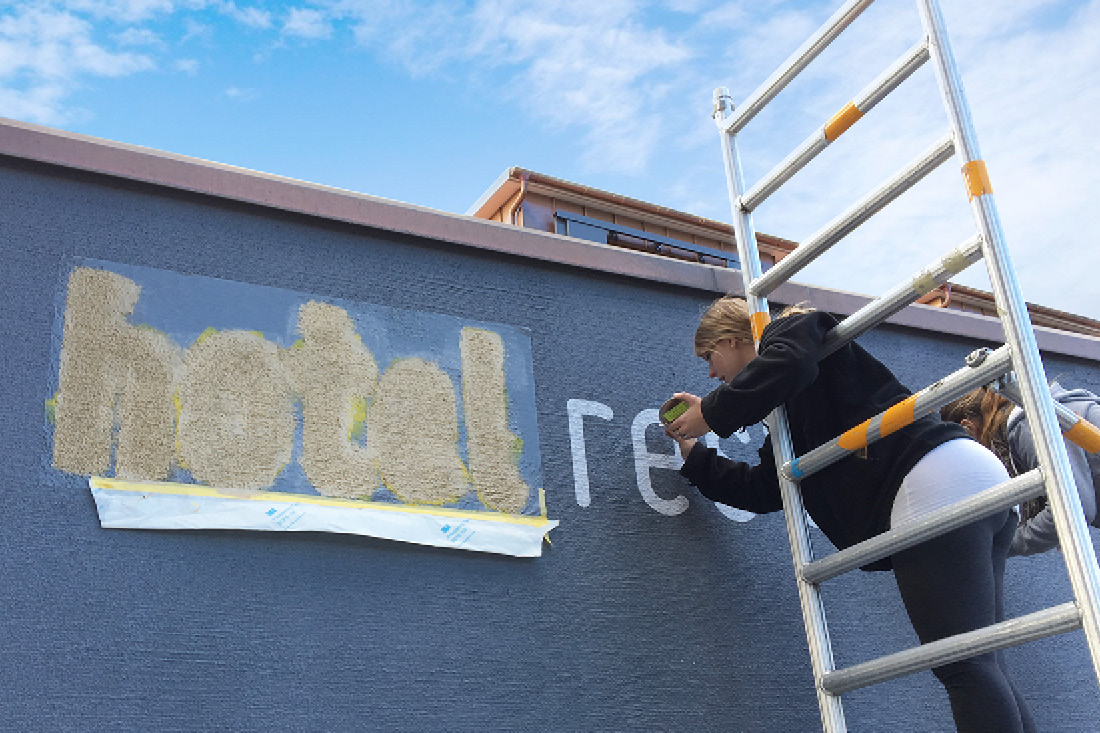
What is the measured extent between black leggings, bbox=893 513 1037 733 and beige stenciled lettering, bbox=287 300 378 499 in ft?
3.69

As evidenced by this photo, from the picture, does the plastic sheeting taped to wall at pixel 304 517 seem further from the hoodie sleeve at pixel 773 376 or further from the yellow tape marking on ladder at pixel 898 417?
the yellow tape marking on ladder at pixel 898 417

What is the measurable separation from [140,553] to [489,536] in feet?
2.34

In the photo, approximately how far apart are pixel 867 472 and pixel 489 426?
842mm

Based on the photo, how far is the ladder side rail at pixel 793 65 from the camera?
232cm

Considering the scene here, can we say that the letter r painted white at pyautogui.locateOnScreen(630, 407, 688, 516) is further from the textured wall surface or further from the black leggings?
the black leggings

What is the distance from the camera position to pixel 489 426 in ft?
7.93

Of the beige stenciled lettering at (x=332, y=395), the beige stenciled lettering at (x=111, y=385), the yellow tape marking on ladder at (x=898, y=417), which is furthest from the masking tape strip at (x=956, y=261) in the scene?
the beige stenciled lettering at (x=111, y=385)

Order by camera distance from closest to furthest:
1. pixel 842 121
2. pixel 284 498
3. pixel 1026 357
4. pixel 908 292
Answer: pixel 1026 357 → pixel 908 292 → pixel 284 498 → pixel 842 121

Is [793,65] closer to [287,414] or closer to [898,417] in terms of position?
[898,417]

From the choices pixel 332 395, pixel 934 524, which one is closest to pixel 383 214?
pixel 332 395

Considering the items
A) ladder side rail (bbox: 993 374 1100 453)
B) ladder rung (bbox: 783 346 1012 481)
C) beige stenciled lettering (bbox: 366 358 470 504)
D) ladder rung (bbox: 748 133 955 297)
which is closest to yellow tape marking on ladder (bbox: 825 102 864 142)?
ladder rung (bbox: 748 133 955 297)

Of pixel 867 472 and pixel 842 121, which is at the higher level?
pixel 842 121

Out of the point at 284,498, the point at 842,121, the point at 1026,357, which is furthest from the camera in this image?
the point at 842,121

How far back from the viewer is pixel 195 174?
229 cm
